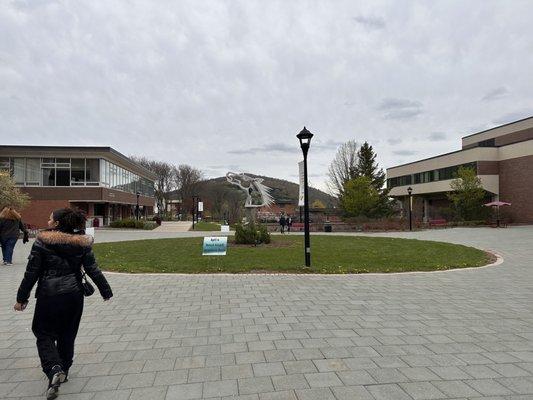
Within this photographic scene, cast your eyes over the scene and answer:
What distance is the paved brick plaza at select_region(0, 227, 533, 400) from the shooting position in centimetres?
395

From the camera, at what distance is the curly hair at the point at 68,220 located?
401cm

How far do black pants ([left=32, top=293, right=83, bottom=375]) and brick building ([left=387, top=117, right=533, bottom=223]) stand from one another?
48.1 m

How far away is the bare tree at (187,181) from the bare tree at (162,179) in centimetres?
136

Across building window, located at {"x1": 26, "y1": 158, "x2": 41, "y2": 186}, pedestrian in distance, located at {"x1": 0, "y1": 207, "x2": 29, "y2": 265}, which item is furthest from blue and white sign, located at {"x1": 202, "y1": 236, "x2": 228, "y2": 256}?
building window, located at {"x1": 26, "y1": 158, "x2": 41, "y2": 186}

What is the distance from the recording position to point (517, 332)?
5.77 meters

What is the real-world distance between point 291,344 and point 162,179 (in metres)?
79.9

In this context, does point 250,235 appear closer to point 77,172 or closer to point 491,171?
point 77,172

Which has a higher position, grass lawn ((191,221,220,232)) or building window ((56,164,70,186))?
building window ((56,164,70,186))

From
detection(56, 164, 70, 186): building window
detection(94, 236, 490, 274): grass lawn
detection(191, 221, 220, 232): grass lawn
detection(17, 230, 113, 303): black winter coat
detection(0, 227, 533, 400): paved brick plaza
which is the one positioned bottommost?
detection(0, 227, 533, 400): paved brick plaza

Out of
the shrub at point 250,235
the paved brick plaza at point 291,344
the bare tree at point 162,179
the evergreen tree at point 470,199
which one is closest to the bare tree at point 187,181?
the bare tree at point 162,179

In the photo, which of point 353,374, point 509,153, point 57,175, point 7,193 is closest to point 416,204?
point 509,153

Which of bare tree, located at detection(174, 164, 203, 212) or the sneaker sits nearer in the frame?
the sneaker

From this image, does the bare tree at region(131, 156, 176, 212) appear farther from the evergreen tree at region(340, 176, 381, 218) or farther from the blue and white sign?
the blue and white sign

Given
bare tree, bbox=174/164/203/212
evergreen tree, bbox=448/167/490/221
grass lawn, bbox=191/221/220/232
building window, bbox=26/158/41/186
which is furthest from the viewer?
bare tree, bbox=174/164/203/212
